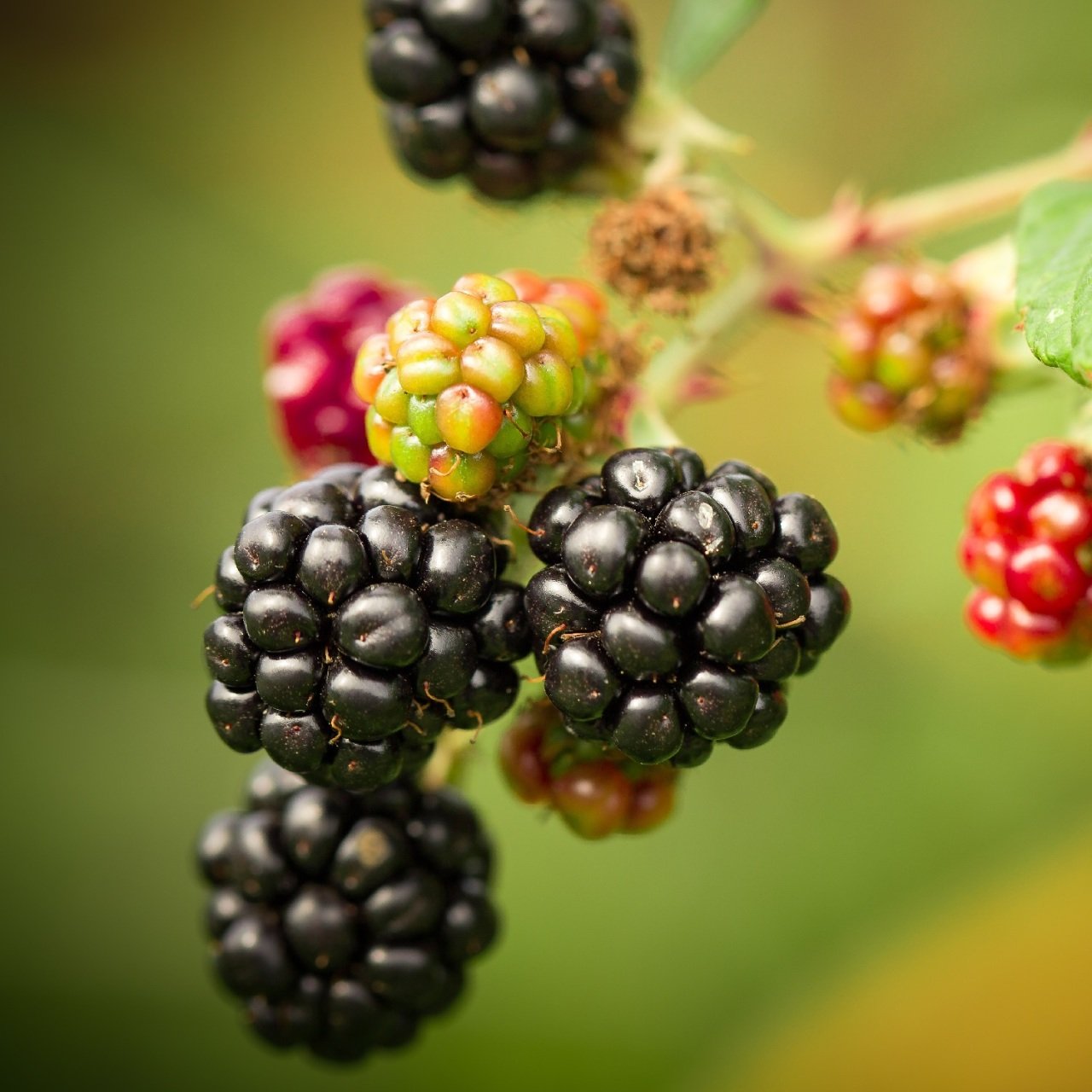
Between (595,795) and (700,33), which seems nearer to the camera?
(595,795)

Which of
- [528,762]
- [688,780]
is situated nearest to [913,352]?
[528,762]

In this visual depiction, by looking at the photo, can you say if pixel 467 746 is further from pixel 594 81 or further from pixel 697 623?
pixel 594 81

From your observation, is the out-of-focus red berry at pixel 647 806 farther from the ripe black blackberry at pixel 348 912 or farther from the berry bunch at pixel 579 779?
the ripe black blackberry at pixel 348 912

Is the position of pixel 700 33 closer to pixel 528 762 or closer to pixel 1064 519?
pixel 1064 519

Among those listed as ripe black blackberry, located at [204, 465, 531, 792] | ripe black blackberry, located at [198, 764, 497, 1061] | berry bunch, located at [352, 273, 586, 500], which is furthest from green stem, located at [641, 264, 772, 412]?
ripe black blackberry, located at [198, 764, 497, 1061]

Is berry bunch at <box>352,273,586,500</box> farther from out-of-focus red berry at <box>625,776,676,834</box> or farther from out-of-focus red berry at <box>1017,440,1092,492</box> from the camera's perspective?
out-of-focus red berry at <box>1017,440,1092,492</box>

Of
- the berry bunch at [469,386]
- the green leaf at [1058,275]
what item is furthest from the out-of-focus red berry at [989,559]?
the berry bunch at [469,386]
